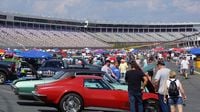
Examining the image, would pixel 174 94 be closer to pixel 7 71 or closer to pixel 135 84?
pixel 135 84

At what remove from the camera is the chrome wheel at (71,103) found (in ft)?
46.5

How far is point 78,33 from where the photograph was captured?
138 m

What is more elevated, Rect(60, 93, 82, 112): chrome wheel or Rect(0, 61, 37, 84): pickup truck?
Rect(0, 61, 37, 84): pickup truck

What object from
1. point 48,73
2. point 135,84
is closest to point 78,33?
point 48,73

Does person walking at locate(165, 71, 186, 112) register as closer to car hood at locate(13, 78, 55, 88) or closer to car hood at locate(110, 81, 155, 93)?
car hood at locate(110, 81, 155, 93)

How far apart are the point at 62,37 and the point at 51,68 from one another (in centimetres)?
9396

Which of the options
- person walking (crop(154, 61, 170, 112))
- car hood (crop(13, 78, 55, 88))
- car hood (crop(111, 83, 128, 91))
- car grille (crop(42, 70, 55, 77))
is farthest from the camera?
car grille (crop(42, 70, 55, 77))

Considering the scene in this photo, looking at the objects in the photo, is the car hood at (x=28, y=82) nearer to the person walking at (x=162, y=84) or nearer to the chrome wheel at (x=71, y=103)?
the chrome wheel at (x=71, y=103)

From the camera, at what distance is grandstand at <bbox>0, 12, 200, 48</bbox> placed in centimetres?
10597

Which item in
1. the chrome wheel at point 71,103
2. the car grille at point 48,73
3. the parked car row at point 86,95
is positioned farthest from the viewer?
the car grille at point 48,73

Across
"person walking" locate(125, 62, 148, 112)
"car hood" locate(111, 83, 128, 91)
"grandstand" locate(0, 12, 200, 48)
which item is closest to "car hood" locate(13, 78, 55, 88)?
"car hood" locate(111, 83, 128, 91)

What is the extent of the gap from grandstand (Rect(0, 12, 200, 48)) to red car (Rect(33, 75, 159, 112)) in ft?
230

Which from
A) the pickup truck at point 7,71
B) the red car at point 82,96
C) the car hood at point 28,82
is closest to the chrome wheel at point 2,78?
the pickup truck at point 7,71

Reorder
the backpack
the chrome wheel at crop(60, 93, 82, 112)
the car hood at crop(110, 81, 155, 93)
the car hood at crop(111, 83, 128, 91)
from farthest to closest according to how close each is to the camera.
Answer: the car hood at crop(111, 83, 128, 91) < the chrome wheel at crop(60, 93, 82, 112) < the car hood at crop(110, 81, 155, 93) < the backpack
